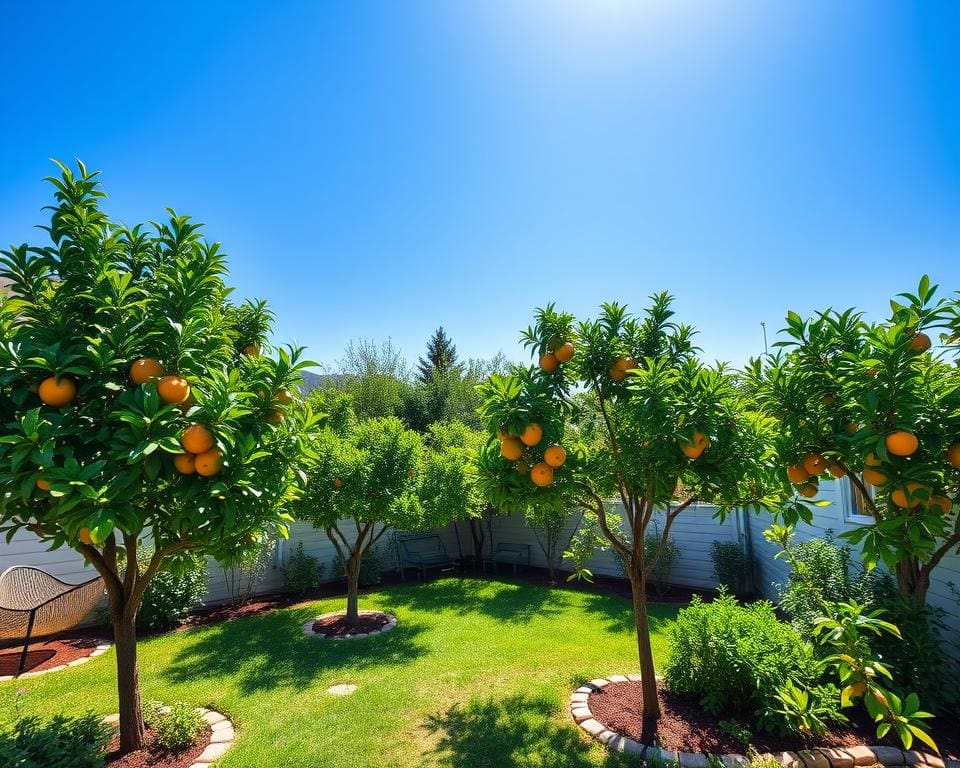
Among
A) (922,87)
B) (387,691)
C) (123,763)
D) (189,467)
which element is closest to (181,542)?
(189,467)

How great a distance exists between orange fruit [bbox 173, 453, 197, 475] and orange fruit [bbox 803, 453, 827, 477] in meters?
3.64

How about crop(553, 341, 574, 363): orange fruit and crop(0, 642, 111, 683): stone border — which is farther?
crop(0, 642, 111, 683): stone border

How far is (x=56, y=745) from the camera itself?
2916 millimetres

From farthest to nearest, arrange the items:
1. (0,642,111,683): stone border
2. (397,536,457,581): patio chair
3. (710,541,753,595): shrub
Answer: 1. (397,536,457,581): patio chair
2. (710,541,753,595): shrub
3. (0,642,111,683): stone border

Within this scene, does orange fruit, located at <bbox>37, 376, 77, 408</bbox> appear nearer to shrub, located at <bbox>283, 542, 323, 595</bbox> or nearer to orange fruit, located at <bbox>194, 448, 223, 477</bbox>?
orange fruit, located at <bbox>194, 448, 223, 477</bbox>

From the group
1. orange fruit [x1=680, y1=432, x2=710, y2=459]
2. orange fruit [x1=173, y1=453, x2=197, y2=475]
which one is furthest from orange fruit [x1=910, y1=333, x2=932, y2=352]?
orange fruit [x1=173, y1=453, x2=197, y2=475]

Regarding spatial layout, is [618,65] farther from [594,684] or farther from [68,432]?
[594,684]

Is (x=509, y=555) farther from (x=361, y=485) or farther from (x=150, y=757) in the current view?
(x=150, y=757)

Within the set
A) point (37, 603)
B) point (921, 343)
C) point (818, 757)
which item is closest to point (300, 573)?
point (37, 603)

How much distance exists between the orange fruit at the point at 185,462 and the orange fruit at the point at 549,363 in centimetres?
247

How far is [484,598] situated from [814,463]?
6.51 metres

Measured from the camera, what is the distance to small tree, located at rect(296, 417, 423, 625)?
6.71m

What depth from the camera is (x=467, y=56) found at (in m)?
5.51

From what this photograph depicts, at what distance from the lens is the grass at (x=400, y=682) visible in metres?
3.43
